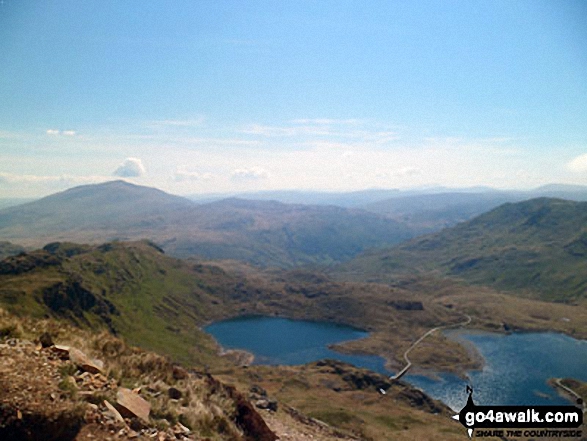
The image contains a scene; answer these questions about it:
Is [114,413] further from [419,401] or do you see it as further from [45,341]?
[419,401]

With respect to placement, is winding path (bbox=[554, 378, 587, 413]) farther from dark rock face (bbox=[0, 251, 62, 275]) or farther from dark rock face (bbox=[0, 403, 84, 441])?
dark rock face (bbox=[0, 251, 62, 275])

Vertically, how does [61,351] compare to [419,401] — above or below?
above

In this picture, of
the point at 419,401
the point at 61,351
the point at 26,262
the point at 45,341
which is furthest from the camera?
the point at 26,262

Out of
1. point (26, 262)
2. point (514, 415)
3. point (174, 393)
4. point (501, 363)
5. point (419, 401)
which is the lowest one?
point (501, 363)

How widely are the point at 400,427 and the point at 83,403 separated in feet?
253

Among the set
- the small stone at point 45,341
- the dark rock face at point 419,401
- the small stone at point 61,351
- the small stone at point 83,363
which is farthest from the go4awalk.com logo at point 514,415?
the dark rock face at point 419,401

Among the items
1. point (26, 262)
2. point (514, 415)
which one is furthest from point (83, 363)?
point (26, 262)

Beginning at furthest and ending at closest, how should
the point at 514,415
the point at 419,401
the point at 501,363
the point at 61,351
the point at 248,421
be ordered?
the point at 501,363 → the point at 419,401 → the point at 514,415 → the point at 248,421 → the point at 61,351

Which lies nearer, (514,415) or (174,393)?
(174,393)

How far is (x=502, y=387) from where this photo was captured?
132 metres

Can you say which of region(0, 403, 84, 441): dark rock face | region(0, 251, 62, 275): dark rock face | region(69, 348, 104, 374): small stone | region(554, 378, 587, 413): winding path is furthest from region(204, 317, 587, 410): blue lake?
region(0, 403, 84, 441): dark rock face

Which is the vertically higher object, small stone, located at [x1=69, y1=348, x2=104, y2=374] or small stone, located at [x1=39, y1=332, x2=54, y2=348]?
small stone, located at [x1=39, y1=332, x2=54, y2=348]

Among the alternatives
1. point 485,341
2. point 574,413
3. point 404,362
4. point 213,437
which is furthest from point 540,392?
point 213,437

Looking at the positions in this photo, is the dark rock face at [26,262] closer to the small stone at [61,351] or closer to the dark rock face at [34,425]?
the small stone at [61,351]
